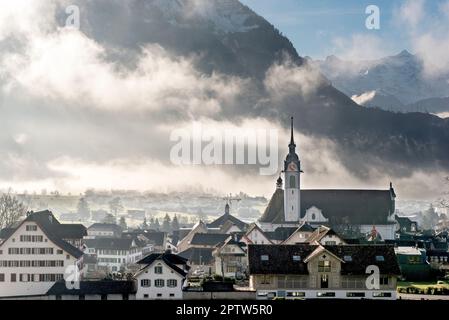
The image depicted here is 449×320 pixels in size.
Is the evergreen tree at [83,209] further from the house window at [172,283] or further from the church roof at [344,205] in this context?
the house window at [172,283]

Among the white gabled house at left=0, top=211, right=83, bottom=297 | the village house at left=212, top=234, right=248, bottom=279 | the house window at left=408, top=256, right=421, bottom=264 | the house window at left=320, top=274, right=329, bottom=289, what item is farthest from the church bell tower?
the house window at left=320, top=274, right=329, bottom=289

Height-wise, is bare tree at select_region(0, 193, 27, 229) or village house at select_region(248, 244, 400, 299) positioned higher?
bare tree at select_region(0, 193, 27, 229)

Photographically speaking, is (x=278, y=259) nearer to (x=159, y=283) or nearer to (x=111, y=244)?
(x=159, y=283)

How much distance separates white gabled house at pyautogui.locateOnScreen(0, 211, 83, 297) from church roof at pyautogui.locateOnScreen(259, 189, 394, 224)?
104 feet

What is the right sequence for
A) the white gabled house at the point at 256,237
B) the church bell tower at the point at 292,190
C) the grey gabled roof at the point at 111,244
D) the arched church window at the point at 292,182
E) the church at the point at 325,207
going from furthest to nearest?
the arched church window at the point at 292,182 < the church bell tower at the point at 292,190 < the church at the point at 325,207 < the white gabled house at the point at 256,237 < the grey gabled roof at the point at 111,244

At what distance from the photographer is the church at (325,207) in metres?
57.4

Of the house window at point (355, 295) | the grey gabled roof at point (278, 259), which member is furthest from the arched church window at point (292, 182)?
the house window at point (355, 295)

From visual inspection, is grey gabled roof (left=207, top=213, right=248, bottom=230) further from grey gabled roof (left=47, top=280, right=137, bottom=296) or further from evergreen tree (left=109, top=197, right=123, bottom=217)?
grey gabled roof (left=47, top=280, right=137, bottom=296)

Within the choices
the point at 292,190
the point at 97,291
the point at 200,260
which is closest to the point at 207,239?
the point at 200,260

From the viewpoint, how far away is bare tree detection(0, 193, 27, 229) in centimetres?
3872
